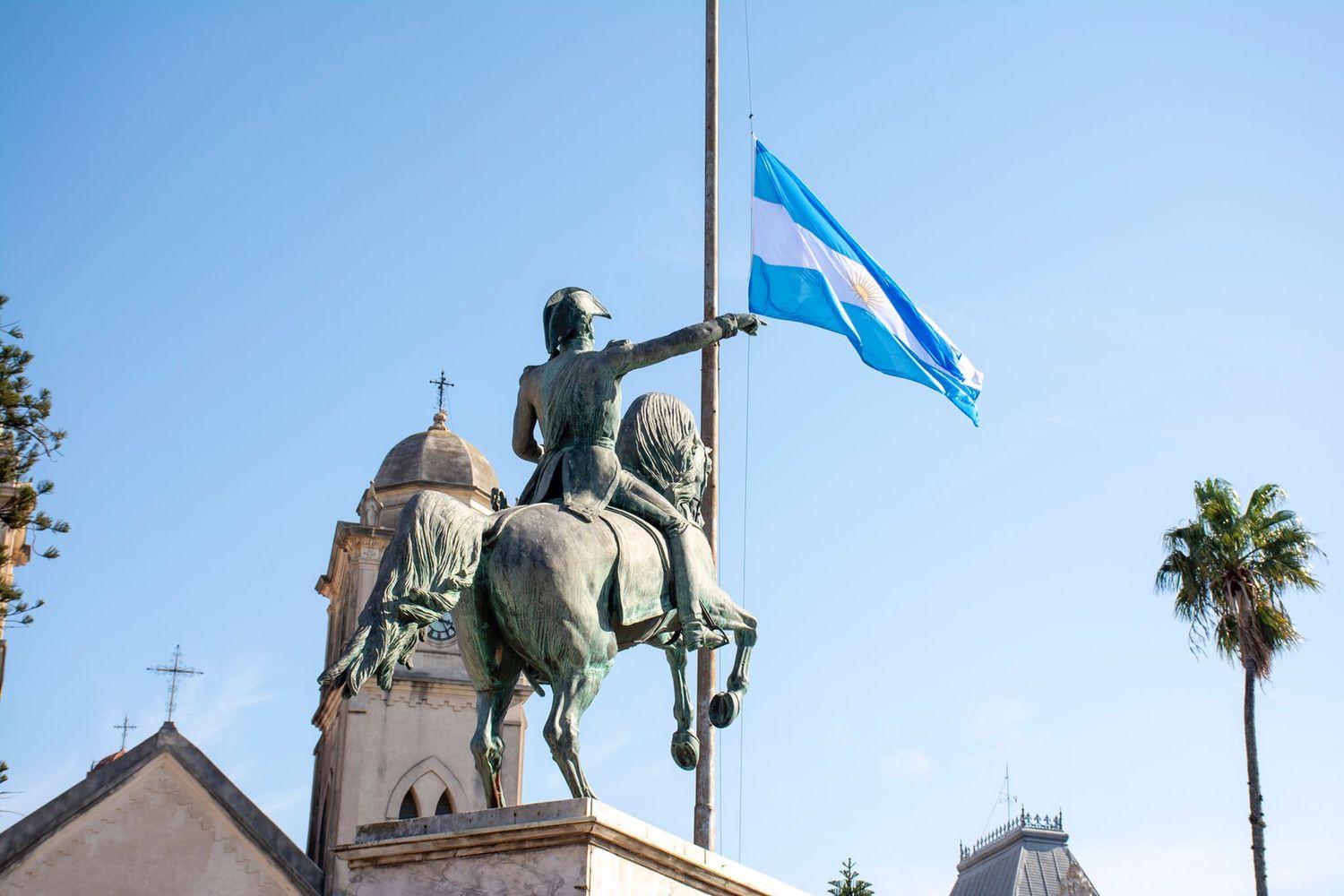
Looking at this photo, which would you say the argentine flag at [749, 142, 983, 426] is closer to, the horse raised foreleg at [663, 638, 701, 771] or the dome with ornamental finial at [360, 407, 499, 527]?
the horse raised foreleg at [663, 638, 701, 771]

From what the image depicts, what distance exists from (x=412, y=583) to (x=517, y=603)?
1.85 feet

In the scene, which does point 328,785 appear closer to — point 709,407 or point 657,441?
point 709,407

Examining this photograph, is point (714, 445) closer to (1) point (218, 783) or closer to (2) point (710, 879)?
(2) point (710, 879)

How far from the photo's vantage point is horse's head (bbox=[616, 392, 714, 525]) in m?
9.51

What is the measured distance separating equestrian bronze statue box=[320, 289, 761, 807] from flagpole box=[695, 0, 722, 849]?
0.99m

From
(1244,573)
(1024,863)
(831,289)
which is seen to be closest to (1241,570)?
(1244,573)

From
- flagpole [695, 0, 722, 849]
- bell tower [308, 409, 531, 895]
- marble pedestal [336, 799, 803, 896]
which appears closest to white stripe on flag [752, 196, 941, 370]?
flagpole [695, 0, 722, 849]

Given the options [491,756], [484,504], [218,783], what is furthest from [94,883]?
[491,756]

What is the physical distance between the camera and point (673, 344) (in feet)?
29.6

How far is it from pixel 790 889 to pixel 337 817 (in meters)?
33.7

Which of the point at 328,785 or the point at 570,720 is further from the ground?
the point at 328,785

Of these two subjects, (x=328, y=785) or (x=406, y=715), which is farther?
(x=328, y=785)

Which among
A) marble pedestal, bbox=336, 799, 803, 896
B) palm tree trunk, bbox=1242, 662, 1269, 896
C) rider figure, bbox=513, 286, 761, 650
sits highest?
palm tree trunk, bbox=1242, 662, 1269, 896

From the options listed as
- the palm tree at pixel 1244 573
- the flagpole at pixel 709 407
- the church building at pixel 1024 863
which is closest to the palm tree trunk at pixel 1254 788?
the palm tree at pixel 1244 573
